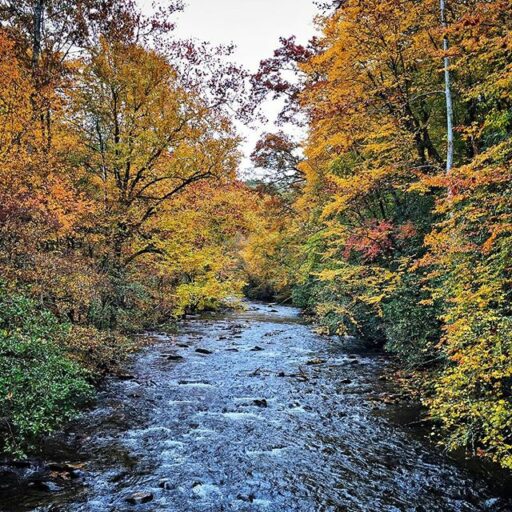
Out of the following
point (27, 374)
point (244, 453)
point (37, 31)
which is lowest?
point (244, 453)

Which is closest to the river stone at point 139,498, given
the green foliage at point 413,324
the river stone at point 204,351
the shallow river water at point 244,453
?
the shallow river water at point 244,453

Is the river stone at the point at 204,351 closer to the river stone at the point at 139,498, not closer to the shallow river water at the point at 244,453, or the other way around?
the shallow river water at the point at 244,453

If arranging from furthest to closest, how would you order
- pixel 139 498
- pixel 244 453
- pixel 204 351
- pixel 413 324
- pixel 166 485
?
pixel 204 351
pixel 413 324
pixel 244 453
pixel 166 485
pixel 139 498

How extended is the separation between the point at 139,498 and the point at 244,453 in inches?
81.0

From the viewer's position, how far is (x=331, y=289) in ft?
54.3

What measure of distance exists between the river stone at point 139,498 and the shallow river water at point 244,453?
0.01 m

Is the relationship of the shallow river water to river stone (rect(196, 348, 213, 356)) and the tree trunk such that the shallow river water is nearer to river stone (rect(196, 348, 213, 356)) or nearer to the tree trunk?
river stone (rect(196, 348, 213, 356))

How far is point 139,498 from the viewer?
18.3ft

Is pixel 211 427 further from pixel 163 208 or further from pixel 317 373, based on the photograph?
pixel 163 208

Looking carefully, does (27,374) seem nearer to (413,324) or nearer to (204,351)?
(413,324)

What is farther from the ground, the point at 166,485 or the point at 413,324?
the point at 413,324

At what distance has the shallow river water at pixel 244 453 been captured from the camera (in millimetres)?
5688

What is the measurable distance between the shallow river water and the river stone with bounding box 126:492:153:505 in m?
0.01

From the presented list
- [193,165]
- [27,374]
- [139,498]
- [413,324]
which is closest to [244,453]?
[139,498]
